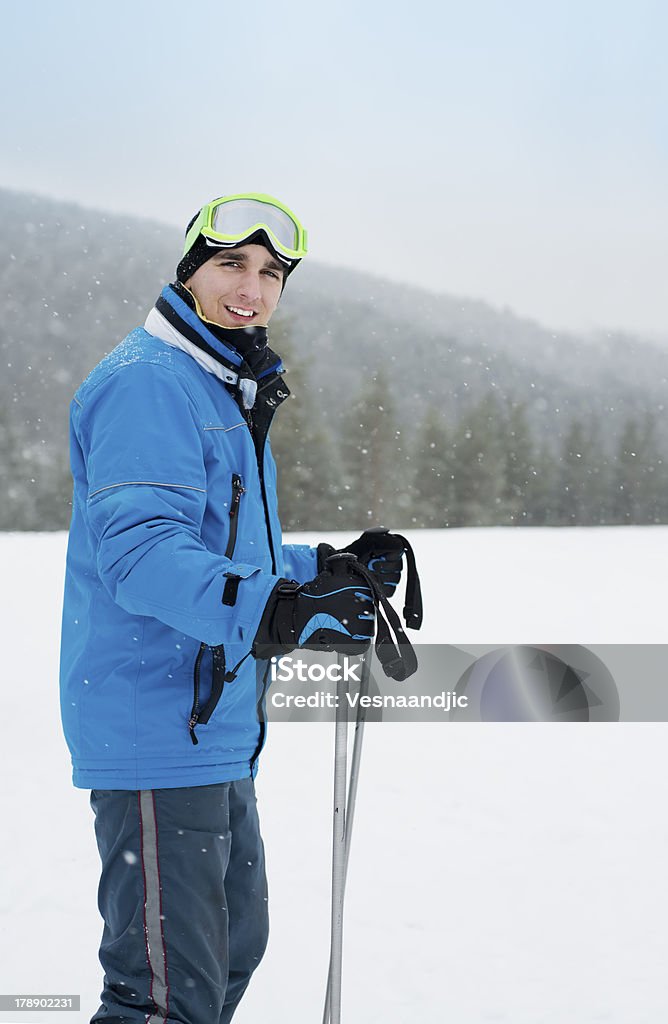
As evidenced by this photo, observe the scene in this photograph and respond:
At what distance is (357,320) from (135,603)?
381ft

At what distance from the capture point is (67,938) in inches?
129

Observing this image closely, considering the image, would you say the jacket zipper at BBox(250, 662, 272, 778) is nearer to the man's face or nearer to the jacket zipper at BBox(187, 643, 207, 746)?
the jacket zipper at BBox(187, 643, 207, 746)

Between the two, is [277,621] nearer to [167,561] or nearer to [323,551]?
[167,561]

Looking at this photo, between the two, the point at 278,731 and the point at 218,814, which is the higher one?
the point at 218,814

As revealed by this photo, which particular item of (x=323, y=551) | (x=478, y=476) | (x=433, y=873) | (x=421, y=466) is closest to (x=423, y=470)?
(x=421, y=466)

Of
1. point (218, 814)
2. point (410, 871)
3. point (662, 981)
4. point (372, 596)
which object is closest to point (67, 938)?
point (410, 871)

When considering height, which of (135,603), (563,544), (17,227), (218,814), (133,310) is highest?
(17,227)

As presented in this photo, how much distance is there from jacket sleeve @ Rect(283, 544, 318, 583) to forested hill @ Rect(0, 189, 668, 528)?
34.2 m

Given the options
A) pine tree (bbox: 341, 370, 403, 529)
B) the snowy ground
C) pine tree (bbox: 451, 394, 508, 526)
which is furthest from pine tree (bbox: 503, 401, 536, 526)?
the snowy ground

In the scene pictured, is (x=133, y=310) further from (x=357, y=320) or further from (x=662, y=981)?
(x=662, y=981)

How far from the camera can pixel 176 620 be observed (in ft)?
Result: 5.09

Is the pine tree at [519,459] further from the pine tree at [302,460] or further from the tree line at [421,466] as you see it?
the pine tree at [302,460]

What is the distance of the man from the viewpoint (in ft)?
5.10

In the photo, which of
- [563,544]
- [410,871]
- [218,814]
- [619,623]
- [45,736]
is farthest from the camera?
A: [563,544]
